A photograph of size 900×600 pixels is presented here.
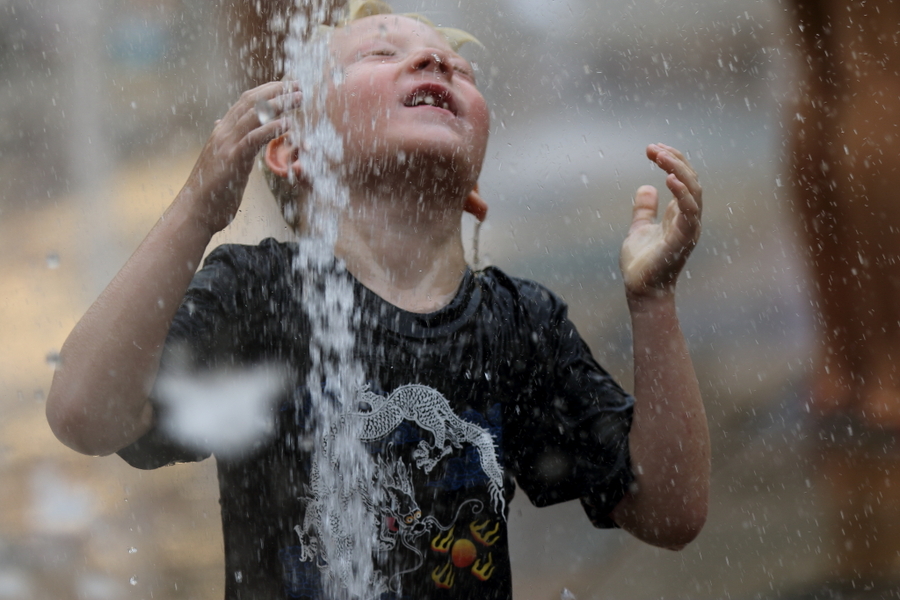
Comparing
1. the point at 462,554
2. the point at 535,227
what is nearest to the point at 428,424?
the point at 462,554

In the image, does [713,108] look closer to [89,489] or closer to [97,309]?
[97,309]

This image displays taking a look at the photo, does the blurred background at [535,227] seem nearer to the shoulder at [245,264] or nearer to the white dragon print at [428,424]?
the shoulder at [245,264]

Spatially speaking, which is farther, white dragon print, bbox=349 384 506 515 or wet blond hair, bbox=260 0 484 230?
wet blond hair, bbox=260 0 484 230

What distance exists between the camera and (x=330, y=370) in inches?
31.9

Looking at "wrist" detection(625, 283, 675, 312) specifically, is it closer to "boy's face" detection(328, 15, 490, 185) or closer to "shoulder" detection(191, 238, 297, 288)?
"boy's face" detection(328, 15, 490, 185)

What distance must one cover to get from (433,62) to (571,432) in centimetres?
41

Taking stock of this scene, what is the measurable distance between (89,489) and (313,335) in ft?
2.67

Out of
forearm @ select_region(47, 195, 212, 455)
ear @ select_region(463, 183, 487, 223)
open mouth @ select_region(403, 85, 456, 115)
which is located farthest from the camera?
ear @ select_region(463, 183, 487, 223)

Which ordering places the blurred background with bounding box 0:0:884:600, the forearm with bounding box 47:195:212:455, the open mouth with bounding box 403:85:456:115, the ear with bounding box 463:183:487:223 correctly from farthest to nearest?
the blurred background with bounding box 0:0:884:600, the ear with bounding box 463:183:487:223, the open mouth with bounding box 403:85:456:115, the forearm with bounding box 47:195:212:455

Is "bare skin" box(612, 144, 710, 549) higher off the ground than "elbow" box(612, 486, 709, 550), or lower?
higher

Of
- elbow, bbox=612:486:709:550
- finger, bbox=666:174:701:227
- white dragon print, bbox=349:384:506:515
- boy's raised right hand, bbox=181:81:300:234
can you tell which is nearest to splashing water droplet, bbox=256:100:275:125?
boy's raised right hand, bbox=181:81:300:234

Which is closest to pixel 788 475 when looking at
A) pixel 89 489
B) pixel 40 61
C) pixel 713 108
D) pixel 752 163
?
pixel 752 163

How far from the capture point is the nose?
0.82 meters

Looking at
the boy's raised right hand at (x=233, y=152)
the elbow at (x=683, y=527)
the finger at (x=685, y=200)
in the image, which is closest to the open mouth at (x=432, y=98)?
the boy's raised right hand at (x=233, y=152)
